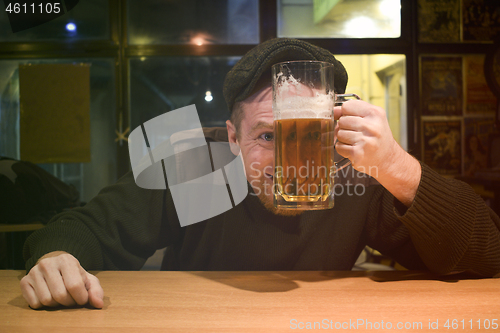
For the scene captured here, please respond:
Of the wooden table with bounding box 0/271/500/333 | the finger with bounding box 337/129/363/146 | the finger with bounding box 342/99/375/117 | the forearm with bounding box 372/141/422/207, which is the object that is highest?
the finger with bounding box 342/99/375/117

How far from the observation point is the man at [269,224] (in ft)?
2.45

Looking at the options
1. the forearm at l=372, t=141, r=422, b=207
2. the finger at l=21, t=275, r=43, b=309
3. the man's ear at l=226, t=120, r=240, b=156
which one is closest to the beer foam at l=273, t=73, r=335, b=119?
the forearm at l=372, t=141, r=422, b=207

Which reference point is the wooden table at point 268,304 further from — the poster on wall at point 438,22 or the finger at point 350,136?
the poster on wall at point 438,22

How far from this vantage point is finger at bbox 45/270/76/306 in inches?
26.1

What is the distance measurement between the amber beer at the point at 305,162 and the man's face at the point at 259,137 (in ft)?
0.97

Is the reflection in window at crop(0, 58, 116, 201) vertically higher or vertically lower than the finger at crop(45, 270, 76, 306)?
higher

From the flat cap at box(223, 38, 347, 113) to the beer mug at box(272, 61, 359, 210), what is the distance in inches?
11.8

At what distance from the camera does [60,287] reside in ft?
2.20

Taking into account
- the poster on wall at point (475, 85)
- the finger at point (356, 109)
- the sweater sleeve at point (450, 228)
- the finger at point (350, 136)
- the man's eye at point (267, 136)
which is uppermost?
the poster on wall at point (475, 85)

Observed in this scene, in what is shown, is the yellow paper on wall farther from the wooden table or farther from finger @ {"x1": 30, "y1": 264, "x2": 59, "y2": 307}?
finger @ {"x1": 30, "y1": 264, "x2": 59, "y2": 307}

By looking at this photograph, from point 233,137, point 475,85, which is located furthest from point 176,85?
point 475,85

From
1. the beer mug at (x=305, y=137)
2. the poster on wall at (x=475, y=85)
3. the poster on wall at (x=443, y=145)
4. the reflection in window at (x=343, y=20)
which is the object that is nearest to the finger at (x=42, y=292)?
the beer mug at (x=305, y=137)

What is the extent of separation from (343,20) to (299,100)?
212cm

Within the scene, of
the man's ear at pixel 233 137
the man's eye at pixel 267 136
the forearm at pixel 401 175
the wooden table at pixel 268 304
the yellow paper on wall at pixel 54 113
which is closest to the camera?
the wooden table at pixel 268 304
